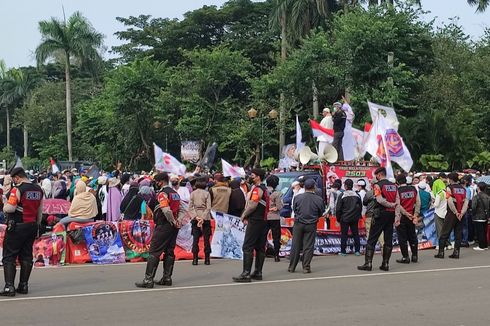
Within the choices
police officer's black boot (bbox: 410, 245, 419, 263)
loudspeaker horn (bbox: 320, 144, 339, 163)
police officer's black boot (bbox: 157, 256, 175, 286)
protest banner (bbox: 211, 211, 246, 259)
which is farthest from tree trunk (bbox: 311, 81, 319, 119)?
police officer's black boot (bbox: 157, 256, 175, 286)

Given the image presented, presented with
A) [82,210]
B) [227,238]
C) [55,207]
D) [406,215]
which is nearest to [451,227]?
[406,215]

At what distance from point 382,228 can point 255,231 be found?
2.72 m

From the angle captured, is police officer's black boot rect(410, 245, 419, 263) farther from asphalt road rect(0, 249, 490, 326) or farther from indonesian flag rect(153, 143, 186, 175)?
indonesian flag rect(153, 143, 186, 175)

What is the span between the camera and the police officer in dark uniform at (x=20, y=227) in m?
9.38

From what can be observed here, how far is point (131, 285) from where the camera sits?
10.5 metres

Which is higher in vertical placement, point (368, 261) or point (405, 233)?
point (405, 233)

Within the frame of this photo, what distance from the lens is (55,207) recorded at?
16688mm

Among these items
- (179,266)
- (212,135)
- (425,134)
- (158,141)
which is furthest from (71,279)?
(158,141)

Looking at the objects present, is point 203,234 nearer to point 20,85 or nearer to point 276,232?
point 276,232

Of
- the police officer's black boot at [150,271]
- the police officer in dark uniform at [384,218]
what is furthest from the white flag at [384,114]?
the police officer's black boot at [150,271]

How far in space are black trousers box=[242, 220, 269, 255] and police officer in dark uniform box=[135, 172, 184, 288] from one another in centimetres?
124

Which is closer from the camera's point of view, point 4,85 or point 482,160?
point 482,160

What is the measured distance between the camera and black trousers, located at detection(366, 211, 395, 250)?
12.1 meters

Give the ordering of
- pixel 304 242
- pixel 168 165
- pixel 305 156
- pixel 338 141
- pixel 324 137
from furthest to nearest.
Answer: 1. pixel 168 165
2. pixel 338 141
3. pixel 305 156
4. pixel 324 137
5. pixel 304 242
